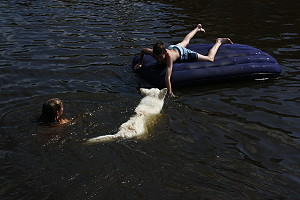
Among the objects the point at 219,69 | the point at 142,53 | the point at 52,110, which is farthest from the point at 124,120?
the point at 219,69

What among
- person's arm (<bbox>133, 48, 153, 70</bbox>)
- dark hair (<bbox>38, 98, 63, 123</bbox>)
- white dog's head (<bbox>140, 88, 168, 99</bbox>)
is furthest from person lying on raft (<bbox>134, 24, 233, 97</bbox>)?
dark hair (<bbox>38, 98, 63, 123</bbox>)

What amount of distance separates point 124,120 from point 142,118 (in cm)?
39

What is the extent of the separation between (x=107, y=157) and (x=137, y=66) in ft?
11.3

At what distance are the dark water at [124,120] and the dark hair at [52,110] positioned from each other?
23 centimetres

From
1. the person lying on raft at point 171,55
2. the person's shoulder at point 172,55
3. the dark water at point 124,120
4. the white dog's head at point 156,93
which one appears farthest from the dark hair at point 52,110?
the person's shoulder at point 172,55

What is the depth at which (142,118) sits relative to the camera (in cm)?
576

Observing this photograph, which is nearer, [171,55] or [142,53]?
[171,55]

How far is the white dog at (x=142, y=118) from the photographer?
5.23 m

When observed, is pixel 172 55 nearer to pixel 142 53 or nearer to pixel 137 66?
pixel 142 53

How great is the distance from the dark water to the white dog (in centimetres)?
13

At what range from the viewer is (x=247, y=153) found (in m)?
5.18

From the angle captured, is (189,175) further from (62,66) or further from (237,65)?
(62,66)

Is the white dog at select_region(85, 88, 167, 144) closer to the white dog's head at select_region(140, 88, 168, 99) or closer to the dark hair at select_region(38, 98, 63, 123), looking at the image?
the white dog's head at select_region(140, 88, 168, 99)

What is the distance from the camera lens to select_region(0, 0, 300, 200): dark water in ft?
14.4
